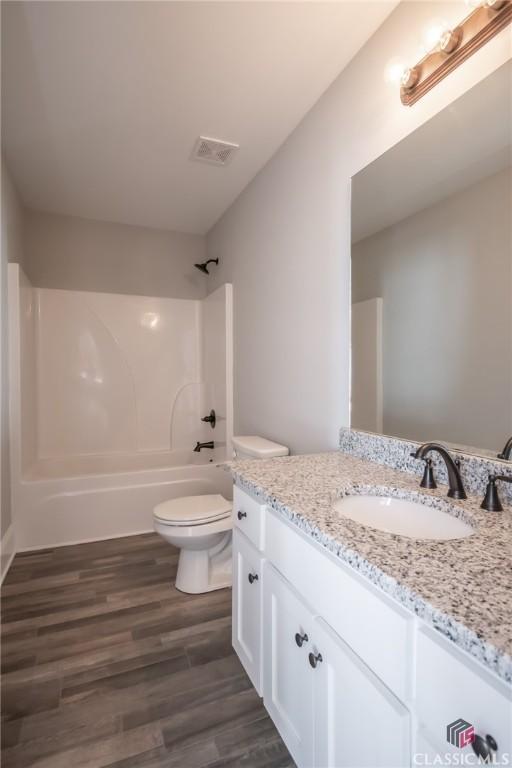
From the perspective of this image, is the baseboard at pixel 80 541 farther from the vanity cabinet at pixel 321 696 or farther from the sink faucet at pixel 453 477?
the sink faucet at pixel 453 477

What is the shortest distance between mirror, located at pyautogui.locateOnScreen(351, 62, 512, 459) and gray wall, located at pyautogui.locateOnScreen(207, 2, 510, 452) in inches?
3.5

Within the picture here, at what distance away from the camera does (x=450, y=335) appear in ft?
3.85

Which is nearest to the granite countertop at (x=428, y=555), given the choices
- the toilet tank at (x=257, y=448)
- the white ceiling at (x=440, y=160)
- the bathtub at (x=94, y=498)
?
the toilet tank at (x=257, y=448)

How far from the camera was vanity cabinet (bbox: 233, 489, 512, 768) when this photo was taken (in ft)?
1.79

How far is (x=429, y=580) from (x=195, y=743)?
1126 mm

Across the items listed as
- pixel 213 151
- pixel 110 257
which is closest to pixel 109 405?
pixel 110 257

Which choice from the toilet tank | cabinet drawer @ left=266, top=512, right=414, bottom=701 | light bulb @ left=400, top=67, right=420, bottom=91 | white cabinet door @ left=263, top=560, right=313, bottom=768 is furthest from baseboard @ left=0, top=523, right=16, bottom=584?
light bulb @ left=400, top=67, right=420, bottom=91

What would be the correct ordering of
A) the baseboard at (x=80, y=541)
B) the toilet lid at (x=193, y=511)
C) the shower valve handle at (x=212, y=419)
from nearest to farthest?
1. the toilet lid at (x=193, y=511)
2. the baseboard at (x=80, y=541)
3. the shower valve handle at (x=212, y=419)

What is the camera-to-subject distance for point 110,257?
11.3 ft

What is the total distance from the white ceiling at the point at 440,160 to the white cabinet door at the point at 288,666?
1.33 meters

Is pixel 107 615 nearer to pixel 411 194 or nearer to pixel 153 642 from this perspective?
pixel 153 642

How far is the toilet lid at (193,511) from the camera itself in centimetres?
196

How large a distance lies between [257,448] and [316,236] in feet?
3.87

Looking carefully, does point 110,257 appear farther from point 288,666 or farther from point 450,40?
point 288,666
